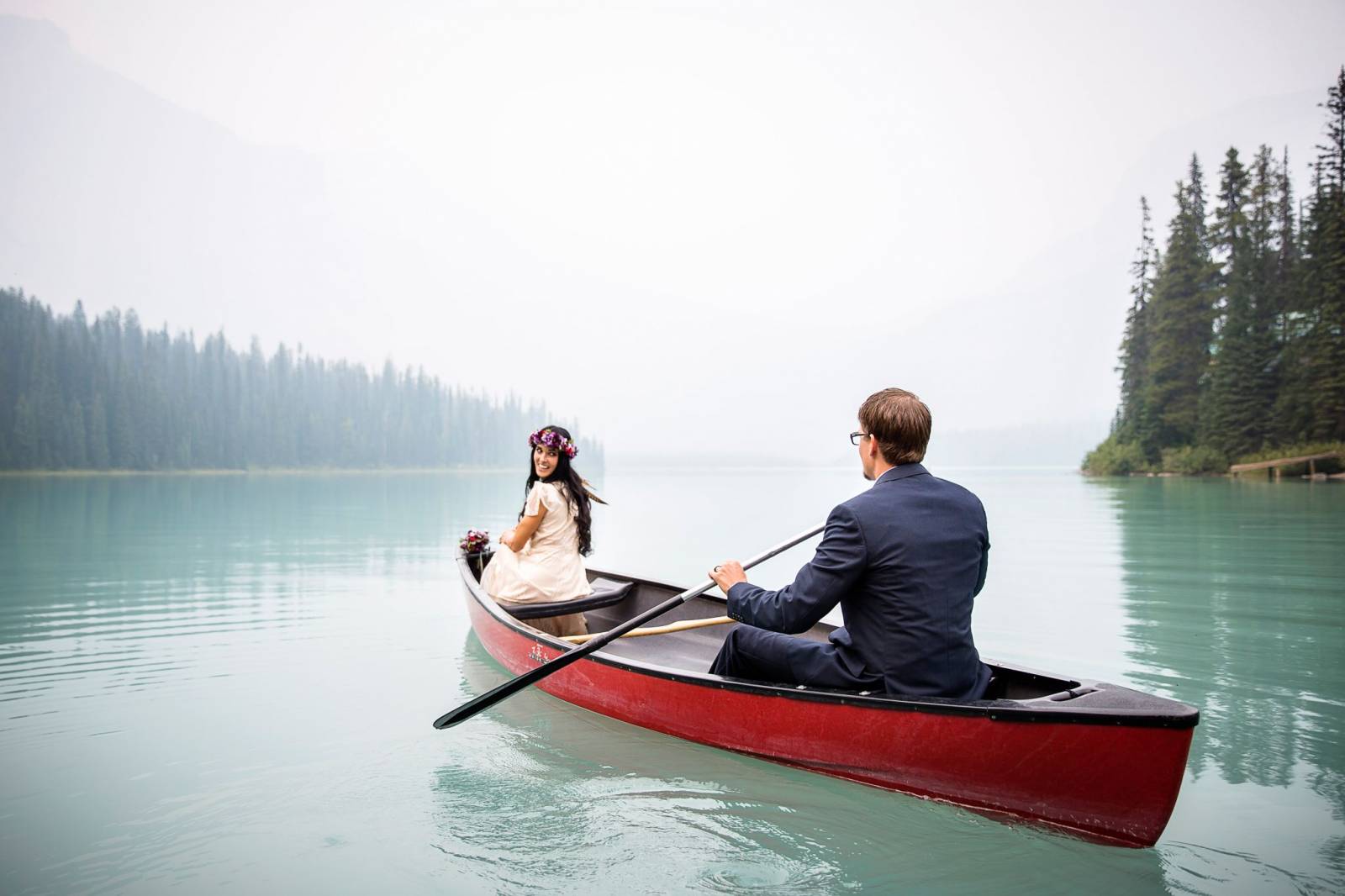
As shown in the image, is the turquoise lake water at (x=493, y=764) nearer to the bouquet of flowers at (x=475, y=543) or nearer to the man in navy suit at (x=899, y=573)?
the man in navy suit at (x=899, y=573)

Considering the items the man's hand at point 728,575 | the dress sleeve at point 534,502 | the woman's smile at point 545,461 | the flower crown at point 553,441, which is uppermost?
the flower crown at point 553,441

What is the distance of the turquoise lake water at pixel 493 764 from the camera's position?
11.5 ft

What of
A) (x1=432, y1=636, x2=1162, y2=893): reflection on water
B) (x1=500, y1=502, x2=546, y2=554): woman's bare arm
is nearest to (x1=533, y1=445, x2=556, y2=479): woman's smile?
(x1=500, y1=502, x2=546, y2=554): woman's bare arm

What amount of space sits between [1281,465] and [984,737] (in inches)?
1536

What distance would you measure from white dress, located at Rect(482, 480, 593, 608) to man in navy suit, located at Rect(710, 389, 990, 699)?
10.4ft

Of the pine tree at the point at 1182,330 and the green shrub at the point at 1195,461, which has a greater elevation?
the pine tree at the point at 1182,330

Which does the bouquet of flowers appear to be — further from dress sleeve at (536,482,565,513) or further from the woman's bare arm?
dress sleeve at (536,482,565,513)

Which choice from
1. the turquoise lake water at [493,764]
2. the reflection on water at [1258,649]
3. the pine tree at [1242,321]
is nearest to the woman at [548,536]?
the turquoise lake water at [493,764]

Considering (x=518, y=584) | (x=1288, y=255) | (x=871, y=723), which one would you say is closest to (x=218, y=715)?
(x=518, y=584)

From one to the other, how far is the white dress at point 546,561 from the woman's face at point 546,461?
108mm

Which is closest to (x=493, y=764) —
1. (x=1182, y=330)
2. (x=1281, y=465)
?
(x=1281, y=465)

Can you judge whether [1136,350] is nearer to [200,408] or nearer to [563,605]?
[563,605]

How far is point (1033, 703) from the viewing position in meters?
3.51

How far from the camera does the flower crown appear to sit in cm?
677
